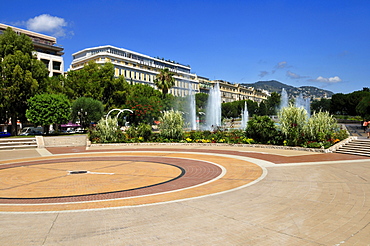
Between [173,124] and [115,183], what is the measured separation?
19.3m

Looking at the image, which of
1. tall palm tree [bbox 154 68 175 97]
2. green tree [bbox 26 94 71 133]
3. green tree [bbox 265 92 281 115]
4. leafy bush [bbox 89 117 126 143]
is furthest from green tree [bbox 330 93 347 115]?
Result: green tree [bbox 26 94 71 133]

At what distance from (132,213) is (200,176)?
567 centimetres

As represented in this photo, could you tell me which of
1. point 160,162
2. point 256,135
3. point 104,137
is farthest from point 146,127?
point 160,162

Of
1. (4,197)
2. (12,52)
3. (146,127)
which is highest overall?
(12,52)

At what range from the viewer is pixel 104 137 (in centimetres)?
3103

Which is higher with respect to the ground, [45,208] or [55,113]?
[55,113]

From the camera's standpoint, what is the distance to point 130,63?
83.8 m

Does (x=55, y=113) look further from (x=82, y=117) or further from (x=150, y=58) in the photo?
(x=150, y=58)

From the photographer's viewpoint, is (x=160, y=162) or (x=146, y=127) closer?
(x=160, y=162)

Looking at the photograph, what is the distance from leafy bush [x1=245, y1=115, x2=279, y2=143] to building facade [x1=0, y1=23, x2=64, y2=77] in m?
60.2

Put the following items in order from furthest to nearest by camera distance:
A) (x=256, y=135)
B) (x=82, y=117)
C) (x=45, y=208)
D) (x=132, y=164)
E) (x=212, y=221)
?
1. (x=82, y=117)
2. (x=256, y=135)
3. (x=132, y=164)
4. (x=45, y=208)
5. (x=212, y=221)

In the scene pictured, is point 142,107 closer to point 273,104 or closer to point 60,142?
point 60,142

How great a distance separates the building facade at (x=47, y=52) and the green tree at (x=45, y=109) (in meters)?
32.5

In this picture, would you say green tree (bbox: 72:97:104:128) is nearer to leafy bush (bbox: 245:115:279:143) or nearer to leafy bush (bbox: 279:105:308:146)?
leafy bush (bbox: 245:115:279:143)
